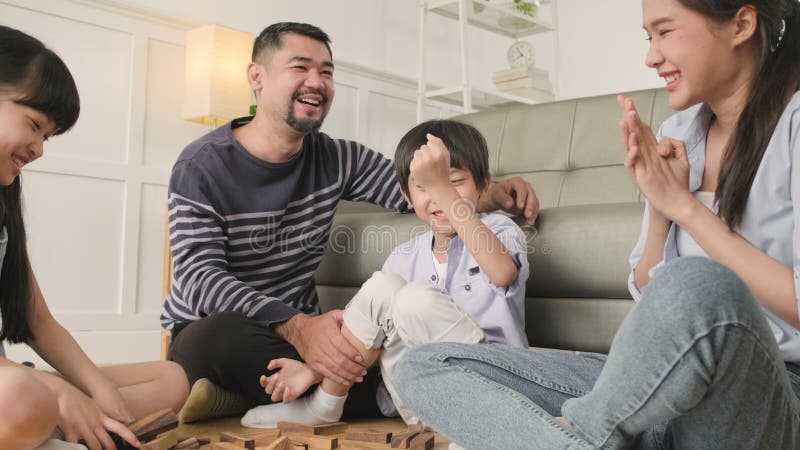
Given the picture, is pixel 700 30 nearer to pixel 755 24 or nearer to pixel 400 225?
pixel 755 24

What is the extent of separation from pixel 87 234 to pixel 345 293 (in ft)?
4.57

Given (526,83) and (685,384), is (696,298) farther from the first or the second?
(526,83)

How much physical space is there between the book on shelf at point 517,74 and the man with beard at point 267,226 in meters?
2.14

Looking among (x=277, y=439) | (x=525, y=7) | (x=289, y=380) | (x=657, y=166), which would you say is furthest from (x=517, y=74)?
(x=657, y=166)

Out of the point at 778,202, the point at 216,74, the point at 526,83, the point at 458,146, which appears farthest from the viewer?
the point at 526,83

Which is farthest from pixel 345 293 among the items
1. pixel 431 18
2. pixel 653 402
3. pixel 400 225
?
pixel 431 18

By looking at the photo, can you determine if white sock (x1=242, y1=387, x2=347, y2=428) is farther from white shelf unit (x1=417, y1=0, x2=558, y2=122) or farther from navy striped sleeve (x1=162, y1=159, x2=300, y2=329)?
white shelf unit (x1=417, y1=0, x2=558, y2=122)

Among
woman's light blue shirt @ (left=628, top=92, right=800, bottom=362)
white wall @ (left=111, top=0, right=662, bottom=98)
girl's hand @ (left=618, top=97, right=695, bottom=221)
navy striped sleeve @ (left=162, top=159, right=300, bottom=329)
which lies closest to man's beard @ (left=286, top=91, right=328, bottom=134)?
navy striped sleeve @ (left=162, top=159, right=300, bottom=329)

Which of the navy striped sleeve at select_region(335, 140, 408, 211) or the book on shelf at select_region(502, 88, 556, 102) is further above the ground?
the book on shelf at select_region(502, 88, 556, 102)

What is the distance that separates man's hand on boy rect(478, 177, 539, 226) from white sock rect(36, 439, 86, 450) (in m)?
0.91

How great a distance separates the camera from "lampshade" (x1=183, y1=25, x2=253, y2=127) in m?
3.00

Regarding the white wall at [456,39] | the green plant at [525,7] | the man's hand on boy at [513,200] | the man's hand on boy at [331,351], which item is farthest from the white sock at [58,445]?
the green plant at [525,7]

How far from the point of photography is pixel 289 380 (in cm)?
154

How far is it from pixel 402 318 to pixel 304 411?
32cm
